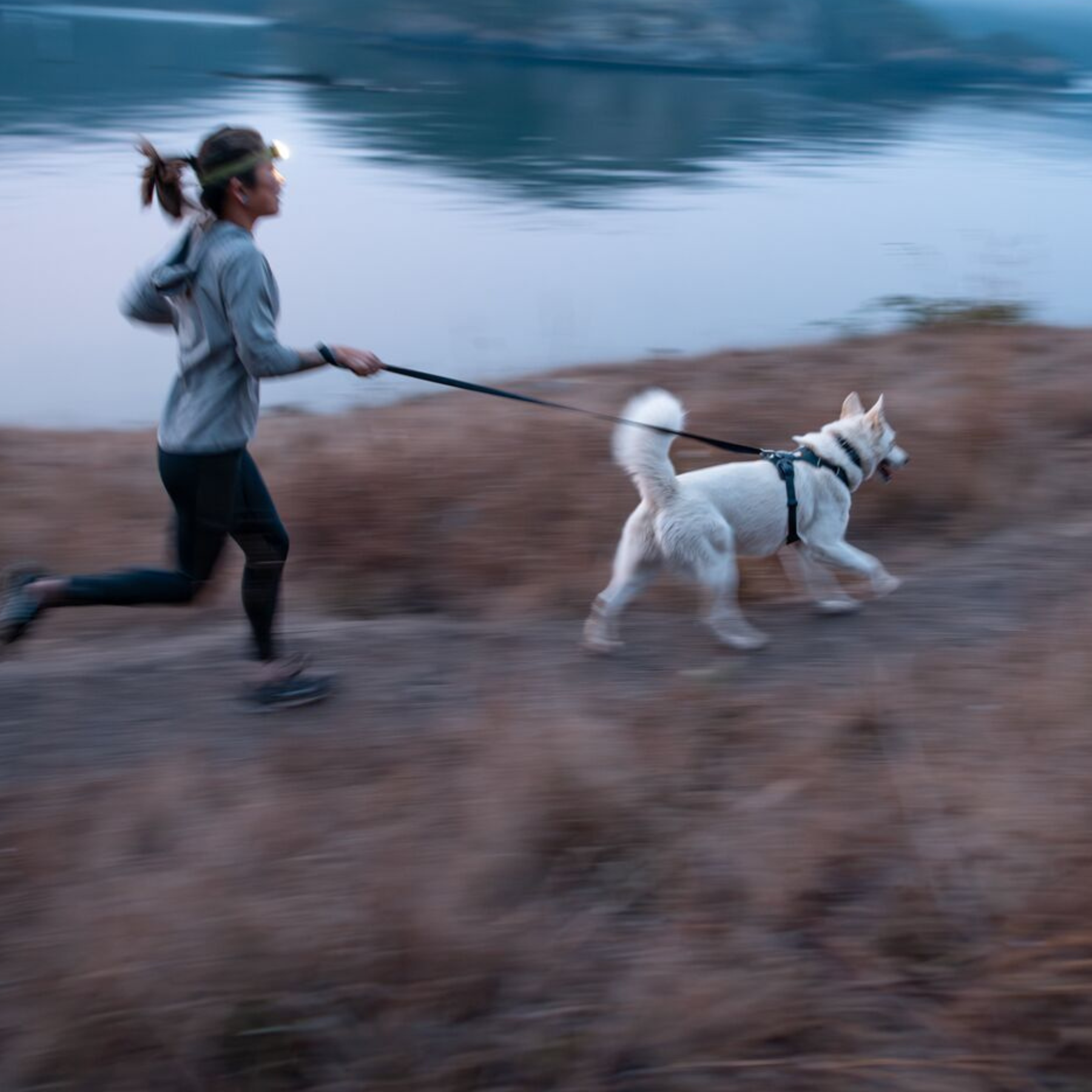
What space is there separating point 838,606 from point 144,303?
10.0ft

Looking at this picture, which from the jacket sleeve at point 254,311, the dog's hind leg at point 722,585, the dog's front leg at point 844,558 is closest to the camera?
the jacket sleeve at point 254,311

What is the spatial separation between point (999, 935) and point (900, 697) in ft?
4.36

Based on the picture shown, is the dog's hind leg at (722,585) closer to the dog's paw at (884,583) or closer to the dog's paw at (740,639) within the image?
the dog's paw at (740,639)

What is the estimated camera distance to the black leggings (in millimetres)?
3510

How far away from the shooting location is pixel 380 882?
2.80 meters

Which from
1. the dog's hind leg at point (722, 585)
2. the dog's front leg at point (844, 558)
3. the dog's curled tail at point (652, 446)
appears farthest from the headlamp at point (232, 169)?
the dog's front leg at point (844, 558)

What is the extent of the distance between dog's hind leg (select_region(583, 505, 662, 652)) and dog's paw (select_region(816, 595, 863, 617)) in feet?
2.92

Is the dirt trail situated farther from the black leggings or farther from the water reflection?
the water reflection

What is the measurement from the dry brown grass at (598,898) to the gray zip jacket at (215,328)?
41.0 inches

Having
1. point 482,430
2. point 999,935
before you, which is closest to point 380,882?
point 999,935

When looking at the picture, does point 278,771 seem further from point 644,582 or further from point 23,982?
point 644,582

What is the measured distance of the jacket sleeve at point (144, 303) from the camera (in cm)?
352

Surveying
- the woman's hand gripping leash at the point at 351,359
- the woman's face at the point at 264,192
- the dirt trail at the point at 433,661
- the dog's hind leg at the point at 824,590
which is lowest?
the dirt trail at the point at 433,661

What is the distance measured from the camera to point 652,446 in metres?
4.21
